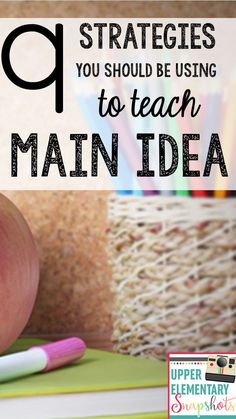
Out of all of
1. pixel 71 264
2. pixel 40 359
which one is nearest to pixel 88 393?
pixel 40 359

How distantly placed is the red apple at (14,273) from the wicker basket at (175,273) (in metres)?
0.06

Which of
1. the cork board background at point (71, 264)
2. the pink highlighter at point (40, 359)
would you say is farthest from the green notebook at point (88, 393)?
the cork board background at point (71, 264)

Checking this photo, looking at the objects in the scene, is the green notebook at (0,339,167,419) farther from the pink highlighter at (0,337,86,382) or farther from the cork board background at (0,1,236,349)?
the cork board background at (0,1,236,349)

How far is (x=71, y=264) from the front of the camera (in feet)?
1.74

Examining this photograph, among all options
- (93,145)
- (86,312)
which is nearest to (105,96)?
(93,145)

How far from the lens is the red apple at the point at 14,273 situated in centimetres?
43

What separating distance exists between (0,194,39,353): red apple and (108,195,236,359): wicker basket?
56mm

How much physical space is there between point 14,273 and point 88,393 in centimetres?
9

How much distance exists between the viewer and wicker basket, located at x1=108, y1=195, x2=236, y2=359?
0.46 meters

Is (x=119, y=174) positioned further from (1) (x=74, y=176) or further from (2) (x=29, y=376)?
(2) (x=29, y=376)

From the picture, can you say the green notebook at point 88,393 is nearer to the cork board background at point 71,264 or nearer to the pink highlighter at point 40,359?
the pink highlighter at point 40,359

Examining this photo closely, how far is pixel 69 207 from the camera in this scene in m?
0.53

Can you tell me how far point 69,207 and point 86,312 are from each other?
65 millimetres

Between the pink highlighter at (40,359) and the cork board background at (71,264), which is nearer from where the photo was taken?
the pink highlighter at (40,359)
